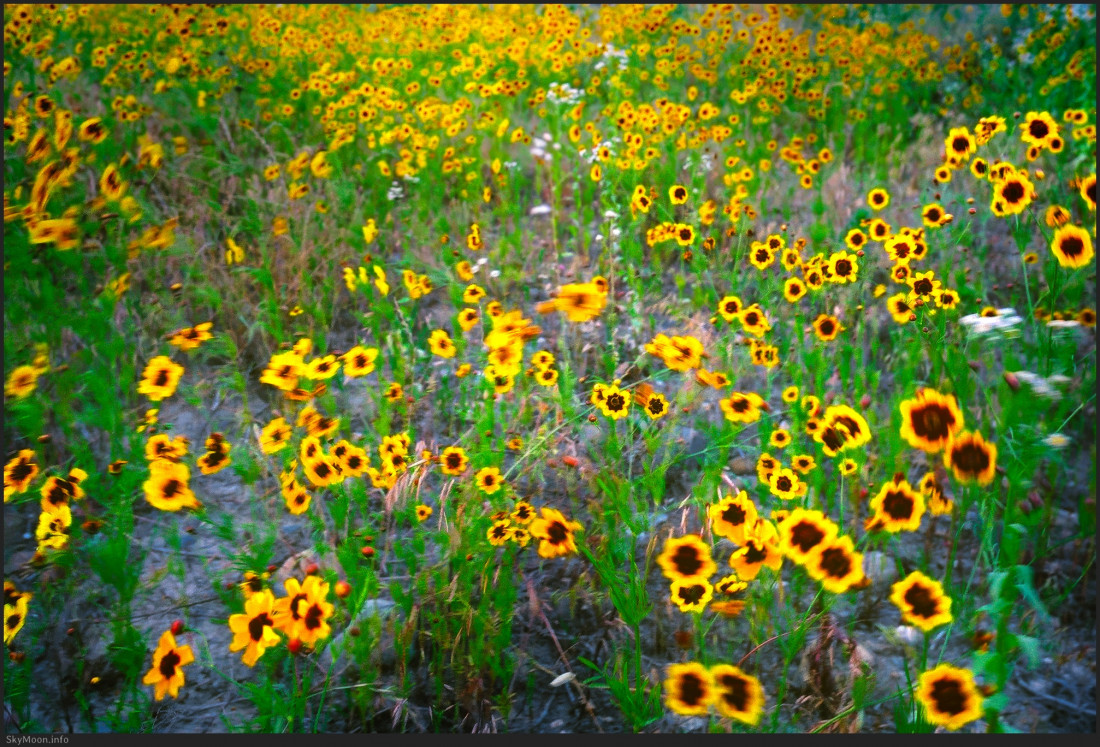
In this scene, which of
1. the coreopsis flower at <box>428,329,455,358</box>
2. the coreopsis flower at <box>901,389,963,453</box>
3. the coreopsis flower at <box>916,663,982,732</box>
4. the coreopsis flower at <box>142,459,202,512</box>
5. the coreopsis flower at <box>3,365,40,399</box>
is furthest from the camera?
the coreopsis flower at <box>428,329,455,358</box>

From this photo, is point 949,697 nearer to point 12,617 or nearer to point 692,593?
point 692,593

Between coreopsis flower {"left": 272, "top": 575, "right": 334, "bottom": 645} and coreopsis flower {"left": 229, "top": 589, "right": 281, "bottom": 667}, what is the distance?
1 centimetres

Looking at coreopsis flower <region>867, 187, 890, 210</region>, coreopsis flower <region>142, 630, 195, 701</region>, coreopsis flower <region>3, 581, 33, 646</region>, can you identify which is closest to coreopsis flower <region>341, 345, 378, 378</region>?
coreopsis flower <region>142, 630, 195, 701</region>

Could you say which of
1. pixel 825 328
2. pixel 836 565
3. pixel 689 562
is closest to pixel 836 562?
pixel 836 565

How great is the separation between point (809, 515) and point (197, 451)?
1.93 m

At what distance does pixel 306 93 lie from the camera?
13.7 feet

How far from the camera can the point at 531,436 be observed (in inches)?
72.9

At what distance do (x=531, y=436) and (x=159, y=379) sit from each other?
3.33ft

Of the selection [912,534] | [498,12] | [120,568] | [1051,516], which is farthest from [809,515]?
[498,12]

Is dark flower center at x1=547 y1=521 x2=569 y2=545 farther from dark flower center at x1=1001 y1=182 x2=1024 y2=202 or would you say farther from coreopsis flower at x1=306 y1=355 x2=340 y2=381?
A: dark flower center at x1=1001 y1=182 x2=1024 y2=202

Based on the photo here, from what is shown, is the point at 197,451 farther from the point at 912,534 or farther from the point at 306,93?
the point at 306,93

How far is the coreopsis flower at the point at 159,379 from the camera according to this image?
1.71 meters

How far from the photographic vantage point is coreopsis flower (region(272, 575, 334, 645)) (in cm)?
117

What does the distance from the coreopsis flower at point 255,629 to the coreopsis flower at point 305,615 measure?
15 millimetres
